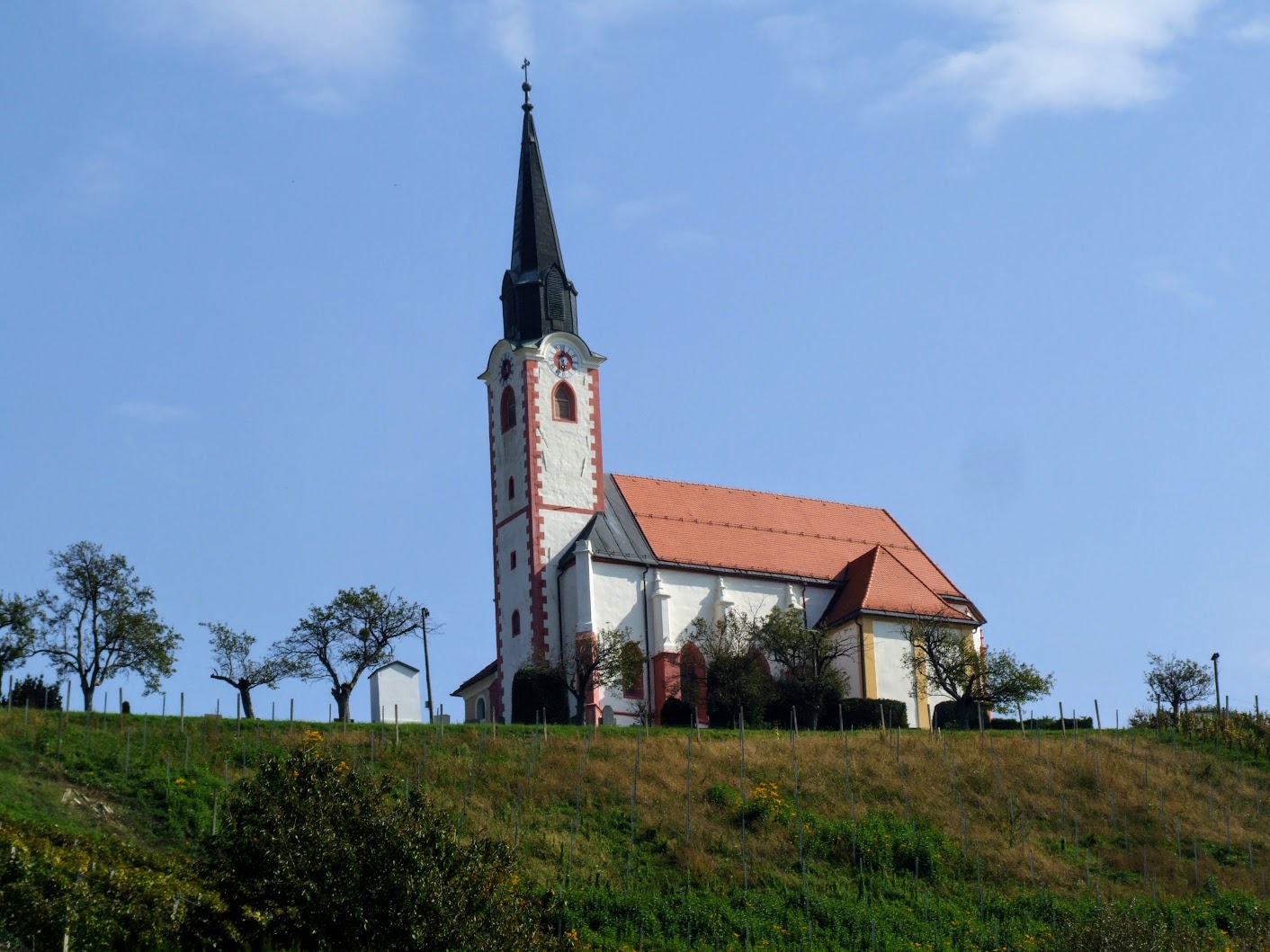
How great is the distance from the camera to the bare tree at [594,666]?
58.6m

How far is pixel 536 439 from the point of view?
64250 millimetres

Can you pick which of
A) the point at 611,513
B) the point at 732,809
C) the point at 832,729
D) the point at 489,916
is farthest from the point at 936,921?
the point at 611,513

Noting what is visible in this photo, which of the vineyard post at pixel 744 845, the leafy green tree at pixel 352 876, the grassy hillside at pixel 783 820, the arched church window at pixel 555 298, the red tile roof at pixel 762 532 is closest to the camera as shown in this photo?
the leafy green tree at pixel 352 876

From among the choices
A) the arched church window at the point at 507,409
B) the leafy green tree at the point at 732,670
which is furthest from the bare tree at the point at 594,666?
the arched church window at the point at 507,409

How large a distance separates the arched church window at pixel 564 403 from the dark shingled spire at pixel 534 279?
7.11 ft

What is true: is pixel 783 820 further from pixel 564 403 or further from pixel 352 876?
pixel 564 403

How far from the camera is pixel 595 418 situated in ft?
215

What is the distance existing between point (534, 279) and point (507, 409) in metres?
4.88

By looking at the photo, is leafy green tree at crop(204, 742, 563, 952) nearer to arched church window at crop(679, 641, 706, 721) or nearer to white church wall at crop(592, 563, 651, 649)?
arched church window at crop(679, 641, 706, 721)

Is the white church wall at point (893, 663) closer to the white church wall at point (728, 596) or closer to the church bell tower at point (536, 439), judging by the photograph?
the white church wall at point (728, 596)

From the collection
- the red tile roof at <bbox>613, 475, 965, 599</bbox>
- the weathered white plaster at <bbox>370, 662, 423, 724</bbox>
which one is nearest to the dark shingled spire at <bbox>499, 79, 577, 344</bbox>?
the red tile roof at <bbox>613, 475, 965, 599</bbox>

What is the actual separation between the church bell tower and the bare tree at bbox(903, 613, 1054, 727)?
12.1 meters

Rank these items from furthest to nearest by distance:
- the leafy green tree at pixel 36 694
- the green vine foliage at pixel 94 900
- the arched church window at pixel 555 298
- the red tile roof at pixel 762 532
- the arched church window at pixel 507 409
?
the arched church window at pixel 555 298
the arched church window at pixel 507 409
the red tile roof at pixel 762 532
the leafy green tree at pixel 36 694
the green vine foliage at pixel 94 900

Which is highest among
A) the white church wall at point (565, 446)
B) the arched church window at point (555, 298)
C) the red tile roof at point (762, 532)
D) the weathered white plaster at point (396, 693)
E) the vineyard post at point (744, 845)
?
the arched church window at point (555, 298)
